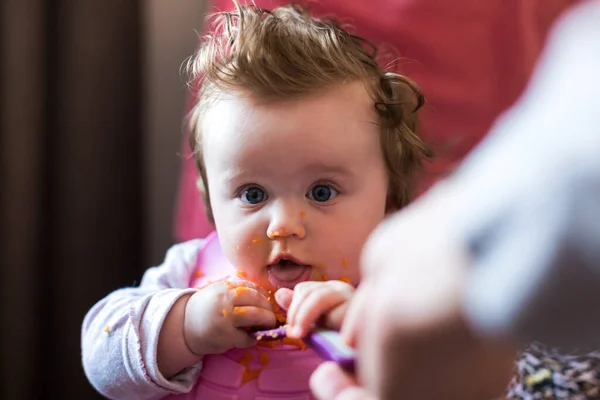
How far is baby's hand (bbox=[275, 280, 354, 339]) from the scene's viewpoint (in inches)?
21.4

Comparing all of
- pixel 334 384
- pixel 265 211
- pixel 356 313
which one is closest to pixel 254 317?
pixel 265 211

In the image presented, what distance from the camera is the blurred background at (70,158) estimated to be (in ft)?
3.99

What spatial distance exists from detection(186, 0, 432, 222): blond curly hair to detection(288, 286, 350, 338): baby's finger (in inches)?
11.3

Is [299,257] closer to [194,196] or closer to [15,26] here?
[194,196]

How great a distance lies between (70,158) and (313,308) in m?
0.88

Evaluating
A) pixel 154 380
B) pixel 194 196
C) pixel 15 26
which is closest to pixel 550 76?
pixel 154 380

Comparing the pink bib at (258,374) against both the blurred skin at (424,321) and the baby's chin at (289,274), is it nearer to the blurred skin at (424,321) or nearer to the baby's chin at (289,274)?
the baby's chin at (289,274)

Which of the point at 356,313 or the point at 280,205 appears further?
the point at 280,205

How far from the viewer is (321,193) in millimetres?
786

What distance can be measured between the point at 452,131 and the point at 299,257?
563 millimetres

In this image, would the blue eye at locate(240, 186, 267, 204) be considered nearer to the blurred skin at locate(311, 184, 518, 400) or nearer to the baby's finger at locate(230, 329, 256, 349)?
the baby's finger at locate(230, 329, 256, 349)

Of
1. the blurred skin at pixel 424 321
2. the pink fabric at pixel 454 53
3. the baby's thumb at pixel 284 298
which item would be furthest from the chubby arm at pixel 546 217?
the pink fabric at pixel 454 53

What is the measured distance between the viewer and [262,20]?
0.88m

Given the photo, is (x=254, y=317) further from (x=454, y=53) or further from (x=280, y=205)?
(x=454, y=53)
